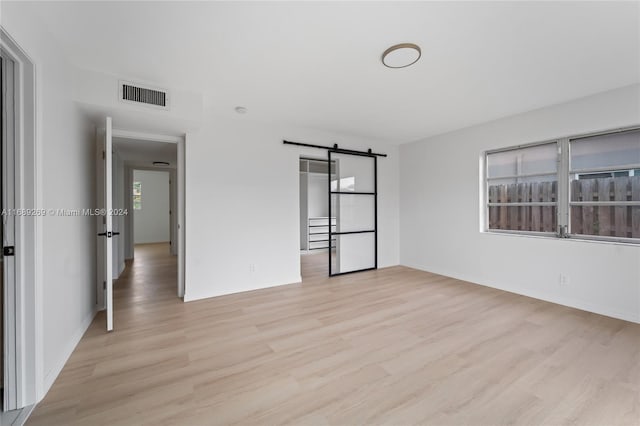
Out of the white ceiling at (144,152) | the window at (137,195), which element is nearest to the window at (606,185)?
the white ceiling at (144,152)

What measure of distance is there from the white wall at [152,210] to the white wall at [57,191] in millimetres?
7220

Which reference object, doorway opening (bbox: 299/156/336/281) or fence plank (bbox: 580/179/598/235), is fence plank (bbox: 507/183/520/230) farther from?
doorway opening (bbox: 299/156/336/281)

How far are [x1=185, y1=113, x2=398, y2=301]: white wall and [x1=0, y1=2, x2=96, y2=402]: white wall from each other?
1106 millimetres

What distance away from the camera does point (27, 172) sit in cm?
168

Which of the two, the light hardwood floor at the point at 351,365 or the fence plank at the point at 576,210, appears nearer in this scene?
the light hardwood floor at the point at 351,365

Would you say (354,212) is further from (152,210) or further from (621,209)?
(152,210)

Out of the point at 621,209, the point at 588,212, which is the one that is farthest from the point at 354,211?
the point at 621,209

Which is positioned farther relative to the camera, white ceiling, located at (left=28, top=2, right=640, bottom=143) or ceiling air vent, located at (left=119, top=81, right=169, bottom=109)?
ceiling air vent, located at (left=119, top=81, right=169, bottom=109)

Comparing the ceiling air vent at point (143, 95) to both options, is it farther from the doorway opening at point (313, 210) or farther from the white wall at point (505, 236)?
the white wall at point (505, 236)

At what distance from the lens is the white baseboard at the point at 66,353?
1800 millimetres

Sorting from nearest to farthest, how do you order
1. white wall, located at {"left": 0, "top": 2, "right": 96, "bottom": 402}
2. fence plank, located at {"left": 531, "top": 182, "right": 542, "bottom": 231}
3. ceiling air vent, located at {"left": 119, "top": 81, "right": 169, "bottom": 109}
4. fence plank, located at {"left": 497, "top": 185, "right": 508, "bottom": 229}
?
white wall, located at {"left": 0, "top": 2, "right": 96, "bottom": 402} → ceiling air vent, located at {"left": 119, "top": 81, "right": 169, "bottom": 109} → fence plank, located at {"left": 531, "top": 182, "right": 542, "bottom": 231} → fence plank, located at {"left": 497, "top": 185, "right": 508, "bottom": 229}

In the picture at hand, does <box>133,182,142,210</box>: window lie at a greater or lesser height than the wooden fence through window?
greater

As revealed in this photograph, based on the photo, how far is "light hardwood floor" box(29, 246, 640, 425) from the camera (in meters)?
1.60

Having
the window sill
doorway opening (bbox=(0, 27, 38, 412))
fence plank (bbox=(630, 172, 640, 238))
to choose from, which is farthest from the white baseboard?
fence plank (bbox=(630, 172, 640, 238))
